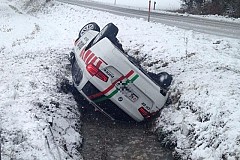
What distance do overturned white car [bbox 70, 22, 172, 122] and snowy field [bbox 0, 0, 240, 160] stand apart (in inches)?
20.9

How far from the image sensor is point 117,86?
6797mm

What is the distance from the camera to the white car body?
675cm

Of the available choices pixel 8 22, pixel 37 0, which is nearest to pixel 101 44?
pixel 8 22

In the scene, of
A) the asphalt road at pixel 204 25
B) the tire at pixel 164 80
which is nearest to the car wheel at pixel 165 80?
the tire at pixel 164 80

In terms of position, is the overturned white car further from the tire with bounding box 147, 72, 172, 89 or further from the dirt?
Answer: the tire with bounding box 147, 72, 172, 89

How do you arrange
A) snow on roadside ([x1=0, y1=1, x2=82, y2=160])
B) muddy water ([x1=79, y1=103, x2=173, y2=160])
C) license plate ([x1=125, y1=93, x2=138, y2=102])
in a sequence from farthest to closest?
license plate ([x1=125, y1=93, x2=138, y2=102]) < muddy water ([x1=79, y1=103, x2=173, y2=160]) < snow on roadside ([x1=0, y1=1, x2=82, y2=160])

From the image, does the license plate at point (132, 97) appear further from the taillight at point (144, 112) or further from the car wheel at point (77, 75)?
the car wheel at point (77, 75)

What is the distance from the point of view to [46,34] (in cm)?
1838

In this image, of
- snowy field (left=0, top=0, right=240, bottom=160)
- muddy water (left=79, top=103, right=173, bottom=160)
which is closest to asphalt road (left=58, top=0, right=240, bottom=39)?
snowy field (left=0, top=0, right=240, bottom=160)

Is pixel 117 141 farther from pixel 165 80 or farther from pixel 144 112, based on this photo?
pixel 165 80

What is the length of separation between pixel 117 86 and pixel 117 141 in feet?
3.57

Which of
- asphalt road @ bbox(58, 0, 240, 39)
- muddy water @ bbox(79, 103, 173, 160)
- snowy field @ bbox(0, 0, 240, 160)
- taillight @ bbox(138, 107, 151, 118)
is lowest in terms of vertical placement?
muddy water @ bbox(79, 103, 173, 160)

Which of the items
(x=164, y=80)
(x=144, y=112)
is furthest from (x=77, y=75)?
(x=164, y=80)

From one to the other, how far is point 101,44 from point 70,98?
1.67m
